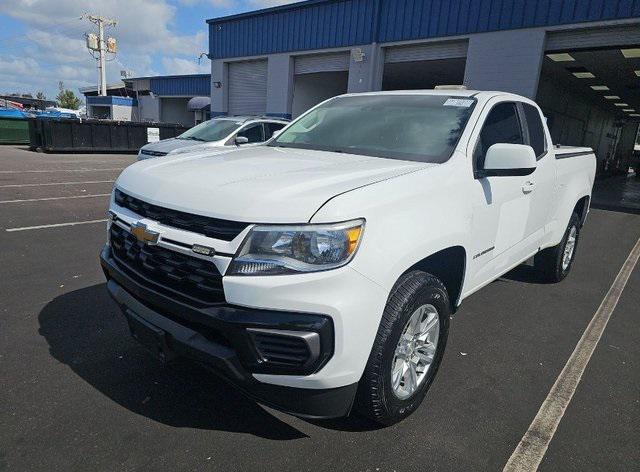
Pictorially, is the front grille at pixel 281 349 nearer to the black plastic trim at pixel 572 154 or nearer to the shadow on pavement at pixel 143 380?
the shadow on pavement at pixel 143 380

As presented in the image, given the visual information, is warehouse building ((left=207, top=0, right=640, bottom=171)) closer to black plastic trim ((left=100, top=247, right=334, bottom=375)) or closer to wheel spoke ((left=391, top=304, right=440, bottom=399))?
wheel spoke ((left=391, top=304, right=440, bottom=399))

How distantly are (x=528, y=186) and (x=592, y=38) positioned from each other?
1171 centimetres

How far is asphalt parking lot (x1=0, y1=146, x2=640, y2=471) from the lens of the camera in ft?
7.23

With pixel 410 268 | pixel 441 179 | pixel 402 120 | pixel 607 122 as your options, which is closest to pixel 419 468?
pixel 410 268

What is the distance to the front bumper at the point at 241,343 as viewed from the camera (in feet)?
6.19

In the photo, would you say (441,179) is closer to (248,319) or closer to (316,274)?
(316,274)

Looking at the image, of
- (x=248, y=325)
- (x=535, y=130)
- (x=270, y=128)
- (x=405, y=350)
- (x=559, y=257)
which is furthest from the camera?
(x=270, y=128)

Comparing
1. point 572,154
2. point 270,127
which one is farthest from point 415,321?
point 270,127

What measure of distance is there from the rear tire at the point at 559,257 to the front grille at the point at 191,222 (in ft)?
13.0

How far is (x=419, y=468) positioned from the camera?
86.0 inches

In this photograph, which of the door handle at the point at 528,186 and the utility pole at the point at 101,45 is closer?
the door handle at the point at 528,186

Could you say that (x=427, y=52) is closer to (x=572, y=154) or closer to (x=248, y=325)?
(x=572, y=154)

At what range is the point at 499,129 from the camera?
135 inches

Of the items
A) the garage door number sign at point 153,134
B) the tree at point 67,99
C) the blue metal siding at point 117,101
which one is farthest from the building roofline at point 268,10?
the tree at point 67,99
